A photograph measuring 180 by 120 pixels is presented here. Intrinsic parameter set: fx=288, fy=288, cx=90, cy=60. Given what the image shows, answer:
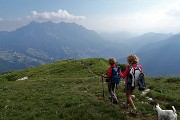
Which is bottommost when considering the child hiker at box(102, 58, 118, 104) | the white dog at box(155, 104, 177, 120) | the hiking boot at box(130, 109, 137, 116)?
the hiking boot at box(130, 109, 137, 116)

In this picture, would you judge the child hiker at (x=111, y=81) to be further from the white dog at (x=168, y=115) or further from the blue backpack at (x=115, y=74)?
the white dog at (x=168, y=115)

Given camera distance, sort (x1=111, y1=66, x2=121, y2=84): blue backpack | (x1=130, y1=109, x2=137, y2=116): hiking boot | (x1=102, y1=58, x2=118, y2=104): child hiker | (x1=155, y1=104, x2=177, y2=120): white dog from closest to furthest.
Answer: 1. (x1=155, y1=104, x2=177, y2=120): white dog
2. (x1=130, y1=109, x2=137, y2=116): hiking boot
3. (x1=102, y1=58, x2=118, y2=104): child hiker
4. (x1=111, y1=66, x2=121, y2=84): blue backpack

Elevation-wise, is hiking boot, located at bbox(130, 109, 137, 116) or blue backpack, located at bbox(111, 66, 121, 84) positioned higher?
blue backpack, located at bbox(111, 66, 121, 84)

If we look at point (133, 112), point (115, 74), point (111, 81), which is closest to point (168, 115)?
point (133, 112)

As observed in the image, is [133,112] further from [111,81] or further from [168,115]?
[111,81]

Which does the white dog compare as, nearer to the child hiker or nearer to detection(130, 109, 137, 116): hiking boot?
detection(130, 109, 137, 116): hiking boot

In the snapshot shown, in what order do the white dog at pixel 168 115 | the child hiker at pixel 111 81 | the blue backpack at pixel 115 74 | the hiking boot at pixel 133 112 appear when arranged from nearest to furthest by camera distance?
the white dog at pixel 168 115, the hiking boot at pixel 133 112, the child hiker at pixel 111 81, the blue backpack at pixel 115 74

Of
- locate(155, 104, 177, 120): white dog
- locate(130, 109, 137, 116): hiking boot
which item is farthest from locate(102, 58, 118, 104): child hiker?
locate(155, 104, 177, 120): white dog

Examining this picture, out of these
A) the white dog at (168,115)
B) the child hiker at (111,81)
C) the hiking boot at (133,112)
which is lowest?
the hiking boot at (133,112)

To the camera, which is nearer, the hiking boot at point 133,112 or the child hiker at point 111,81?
the hiking boot at point 133,112

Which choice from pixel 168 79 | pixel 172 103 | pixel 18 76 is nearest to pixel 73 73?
pixel 18 76

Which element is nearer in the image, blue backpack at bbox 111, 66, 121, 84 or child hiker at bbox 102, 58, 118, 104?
child hiker at bbox 102, 58, 118, 104

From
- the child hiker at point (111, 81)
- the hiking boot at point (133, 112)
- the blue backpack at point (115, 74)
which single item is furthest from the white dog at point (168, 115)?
the child hiker at point (111, 81)

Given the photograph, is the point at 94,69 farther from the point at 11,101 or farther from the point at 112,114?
the point at 112,114
